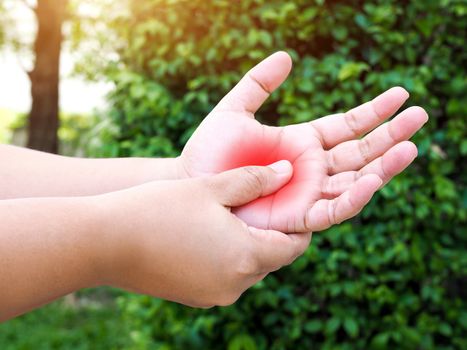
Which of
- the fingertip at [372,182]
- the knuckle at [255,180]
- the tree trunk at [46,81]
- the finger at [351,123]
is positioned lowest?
the fingertip at [372,182]

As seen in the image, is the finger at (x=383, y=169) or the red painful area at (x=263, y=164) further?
the red painful area at (x=263, y=164)

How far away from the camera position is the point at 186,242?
1.53 m

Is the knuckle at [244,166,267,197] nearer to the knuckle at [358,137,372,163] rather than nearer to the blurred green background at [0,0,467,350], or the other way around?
the knuckle at [358,137,372,163]

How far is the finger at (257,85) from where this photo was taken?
1839 millimetres

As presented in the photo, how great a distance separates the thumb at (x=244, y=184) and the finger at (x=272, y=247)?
0.29ft

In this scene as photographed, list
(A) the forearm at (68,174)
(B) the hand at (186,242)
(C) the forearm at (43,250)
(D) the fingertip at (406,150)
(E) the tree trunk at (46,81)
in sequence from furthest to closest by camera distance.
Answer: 1. (E) the tree trunk at (46,81)
2. (A) the forearm at (68,174)
3. (D) the fingertip at (406,150)
4. (B) the hand at (186,242)
5. (C) the forearm at (43,250)

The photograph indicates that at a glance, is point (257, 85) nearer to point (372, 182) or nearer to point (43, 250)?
point (372, 182)

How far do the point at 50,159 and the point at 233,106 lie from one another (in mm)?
640

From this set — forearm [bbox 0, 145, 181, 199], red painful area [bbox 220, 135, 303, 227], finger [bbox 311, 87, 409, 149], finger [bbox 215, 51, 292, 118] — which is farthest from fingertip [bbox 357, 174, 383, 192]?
forearm [bbox 0, 145, 181, 199]

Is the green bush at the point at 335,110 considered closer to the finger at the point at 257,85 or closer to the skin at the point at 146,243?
the finger at the point at 257,85

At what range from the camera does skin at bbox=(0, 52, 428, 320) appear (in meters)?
1.43

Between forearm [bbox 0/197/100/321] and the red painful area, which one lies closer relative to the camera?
forearm [bbox 0/197/100/321]

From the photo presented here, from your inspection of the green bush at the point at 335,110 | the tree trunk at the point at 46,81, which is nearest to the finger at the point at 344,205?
the green bush at the point at 335,110

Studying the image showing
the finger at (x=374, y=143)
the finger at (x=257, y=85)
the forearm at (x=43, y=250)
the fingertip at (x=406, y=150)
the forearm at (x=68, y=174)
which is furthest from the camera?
the forearm at (x=68, y=174)
